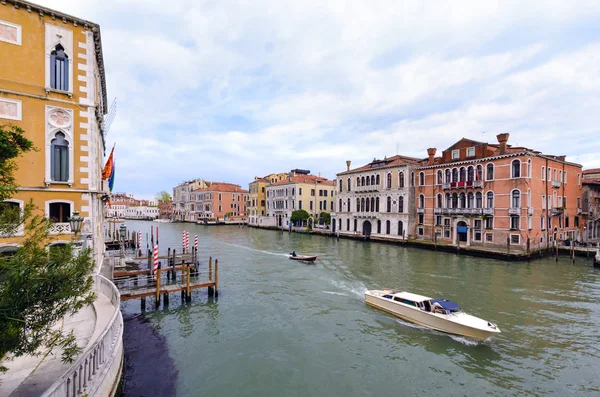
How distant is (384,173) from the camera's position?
1645 inches

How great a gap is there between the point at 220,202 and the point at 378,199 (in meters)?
51.7

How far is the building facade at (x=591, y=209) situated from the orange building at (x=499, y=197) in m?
1.31

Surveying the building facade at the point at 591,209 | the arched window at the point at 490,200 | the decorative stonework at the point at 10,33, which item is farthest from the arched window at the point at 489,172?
the decorative stonework at the point at 10,33

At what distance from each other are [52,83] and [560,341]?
22.2m

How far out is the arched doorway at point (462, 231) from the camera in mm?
33062

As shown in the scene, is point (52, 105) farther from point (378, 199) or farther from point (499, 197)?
point (378, 199)

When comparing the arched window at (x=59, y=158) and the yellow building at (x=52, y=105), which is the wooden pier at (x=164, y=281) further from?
the arched window at (x=59, y=158)

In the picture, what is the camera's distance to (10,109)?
39.3ft

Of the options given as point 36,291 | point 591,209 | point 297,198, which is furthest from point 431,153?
point 36,291

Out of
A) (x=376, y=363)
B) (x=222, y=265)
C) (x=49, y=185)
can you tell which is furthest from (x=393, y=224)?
(x=49, y=185)

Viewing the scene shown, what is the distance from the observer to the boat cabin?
40.4 feet

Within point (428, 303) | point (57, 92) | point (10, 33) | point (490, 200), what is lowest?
point (428, 303)

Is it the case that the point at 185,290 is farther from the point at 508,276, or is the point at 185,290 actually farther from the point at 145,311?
the point at 508,276

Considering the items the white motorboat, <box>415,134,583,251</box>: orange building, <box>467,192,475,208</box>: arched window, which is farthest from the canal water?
<box>467,192,475,208</box>: arched window
